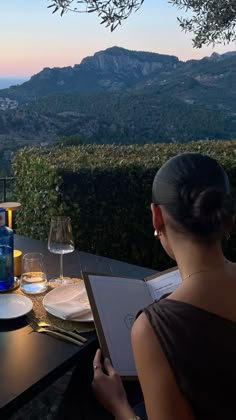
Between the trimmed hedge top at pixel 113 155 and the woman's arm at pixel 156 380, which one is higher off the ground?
the trimmed hedge top at pixel 113 155

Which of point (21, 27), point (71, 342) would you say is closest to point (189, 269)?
point (71, 342)

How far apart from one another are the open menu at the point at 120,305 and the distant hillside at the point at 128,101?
5.46m

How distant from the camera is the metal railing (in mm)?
4556

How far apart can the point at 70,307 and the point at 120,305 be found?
204 mm

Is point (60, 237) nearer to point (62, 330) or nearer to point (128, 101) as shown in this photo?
point (62, 330)

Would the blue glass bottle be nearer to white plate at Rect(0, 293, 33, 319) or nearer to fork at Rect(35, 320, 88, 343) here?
white plate at Rect(0, 293, 33, 319)

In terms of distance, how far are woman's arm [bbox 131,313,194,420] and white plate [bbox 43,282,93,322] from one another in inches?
25.8

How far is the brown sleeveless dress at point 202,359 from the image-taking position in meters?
0.89

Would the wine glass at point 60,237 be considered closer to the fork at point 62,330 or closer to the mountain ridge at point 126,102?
the fork at point 62,330

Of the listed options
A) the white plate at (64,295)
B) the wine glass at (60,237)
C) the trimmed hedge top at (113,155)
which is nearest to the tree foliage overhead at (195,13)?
the trimmed hedge top at (113,155)

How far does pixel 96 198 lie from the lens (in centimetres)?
371

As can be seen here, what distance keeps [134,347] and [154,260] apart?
3.13 meters

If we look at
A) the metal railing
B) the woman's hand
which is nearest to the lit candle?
the woman's hand

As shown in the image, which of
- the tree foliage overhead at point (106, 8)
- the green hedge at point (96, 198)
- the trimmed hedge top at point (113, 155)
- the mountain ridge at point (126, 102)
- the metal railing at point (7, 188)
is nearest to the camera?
the tree foliage overhead at point (106, 8)
